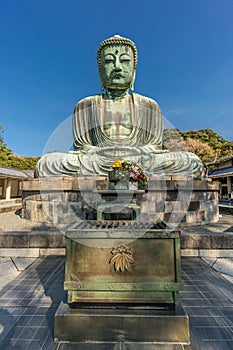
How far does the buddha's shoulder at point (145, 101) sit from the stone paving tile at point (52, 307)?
5745 millimetres

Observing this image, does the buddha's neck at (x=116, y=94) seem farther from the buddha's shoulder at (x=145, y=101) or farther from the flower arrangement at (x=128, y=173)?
the flower arrangement at (x=128, y=173)

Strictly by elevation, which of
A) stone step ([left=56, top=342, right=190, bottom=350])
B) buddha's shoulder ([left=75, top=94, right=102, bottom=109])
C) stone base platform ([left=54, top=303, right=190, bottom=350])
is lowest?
stone step ([left=56, top=342, right=190, bottom=350])

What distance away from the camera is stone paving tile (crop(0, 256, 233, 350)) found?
1.44m

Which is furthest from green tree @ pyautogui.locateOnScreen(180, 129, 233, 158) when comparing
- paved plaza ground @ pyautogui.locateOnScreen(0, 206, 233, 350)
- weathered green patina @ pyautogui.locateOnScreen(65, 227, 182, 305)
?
weathered green patina @ pyautogui.locateOnScreen(65, 227, 182, 305)

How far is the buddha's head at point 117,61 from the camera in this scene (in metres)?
6.88

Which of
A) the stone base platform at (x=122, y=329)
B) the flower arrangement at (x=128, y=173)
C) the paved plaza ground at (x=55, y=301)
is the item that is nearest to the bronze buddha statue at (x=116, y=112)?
the flower arrangement at (x=128, y=173)

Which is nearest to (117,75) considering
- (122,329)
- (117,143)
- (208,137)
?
(117,143)

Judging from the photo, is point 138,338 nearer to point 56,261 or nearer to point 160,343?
point 160,343

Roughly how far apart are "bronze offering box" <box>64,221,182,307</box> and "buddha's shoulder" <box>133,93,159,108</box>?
6.38 metres

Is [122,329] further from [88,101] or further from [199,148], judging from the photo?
[199,148]

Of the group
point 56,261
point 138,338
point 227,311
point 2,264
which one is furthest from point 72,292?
point 2,264

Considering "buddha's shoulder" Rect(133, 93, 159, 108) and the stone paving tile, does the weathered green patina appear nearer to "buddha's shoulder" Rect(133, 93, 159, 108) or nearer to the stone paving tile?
the stone paving tile

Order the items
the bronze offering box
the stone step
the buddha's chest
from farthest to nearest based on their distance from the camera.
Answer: the buddha's chest < the bronze offering box < the stone step

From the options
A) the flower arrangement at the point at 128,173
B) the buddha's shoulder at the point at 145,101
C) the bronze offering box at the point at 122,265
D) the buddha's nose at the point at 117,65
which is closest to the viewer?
the bronze offering box at the point at 122,265
